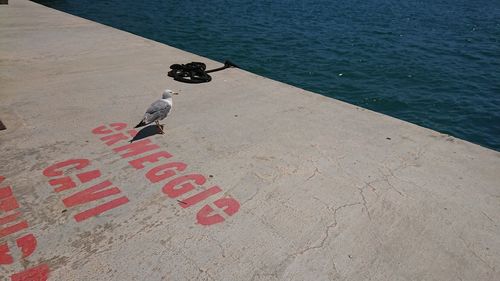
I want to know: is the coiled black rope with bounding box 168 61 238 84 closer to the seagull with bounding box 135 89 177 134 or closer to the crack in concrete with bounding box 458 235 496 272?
the seagull with bounding box 135 89 177 134

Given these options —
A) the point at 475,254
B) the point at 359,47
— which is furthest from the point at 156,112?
the point at 359,47

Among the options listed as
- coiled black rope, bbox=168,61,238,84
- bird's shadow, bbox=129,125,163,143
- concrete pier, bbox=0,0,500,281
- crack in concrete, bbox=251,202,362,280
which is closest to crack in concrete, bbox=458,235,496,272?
concrete pier, bbox=0,0,500,281

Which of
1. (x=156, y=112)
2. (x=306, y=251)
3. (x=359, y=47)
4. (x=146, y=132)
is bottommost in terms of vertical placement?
(x=359, y=47)

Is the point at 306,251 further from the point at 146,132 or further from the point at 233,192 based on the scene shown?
the point at 146,132

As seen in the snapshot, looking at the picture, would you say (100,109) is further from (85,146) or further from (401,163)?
(401,163)

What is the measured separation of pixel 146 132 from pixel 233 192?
2055mm

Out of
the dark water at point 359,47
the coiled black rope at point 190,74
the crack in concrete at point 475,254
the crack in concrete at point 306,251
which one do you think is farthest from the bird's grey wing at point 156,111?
the dark water at point 359,47

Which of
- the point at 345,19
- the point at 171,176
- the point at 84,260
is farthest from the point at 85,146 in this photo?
the point at 345,19

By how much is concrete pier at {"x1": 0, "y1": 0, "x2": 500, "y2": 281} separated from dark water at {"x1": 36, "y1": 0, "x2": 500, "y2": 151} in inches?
240

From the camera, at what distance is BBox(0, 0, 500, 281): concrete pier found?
3383 mm

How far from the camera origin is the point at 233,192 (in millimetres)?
4316

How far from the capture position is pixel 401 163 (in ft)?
16.7

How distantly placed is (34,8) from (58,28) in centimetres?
539

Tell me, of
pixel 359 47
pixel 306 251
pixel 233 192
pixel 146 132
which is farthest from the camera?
pixel 359 47
